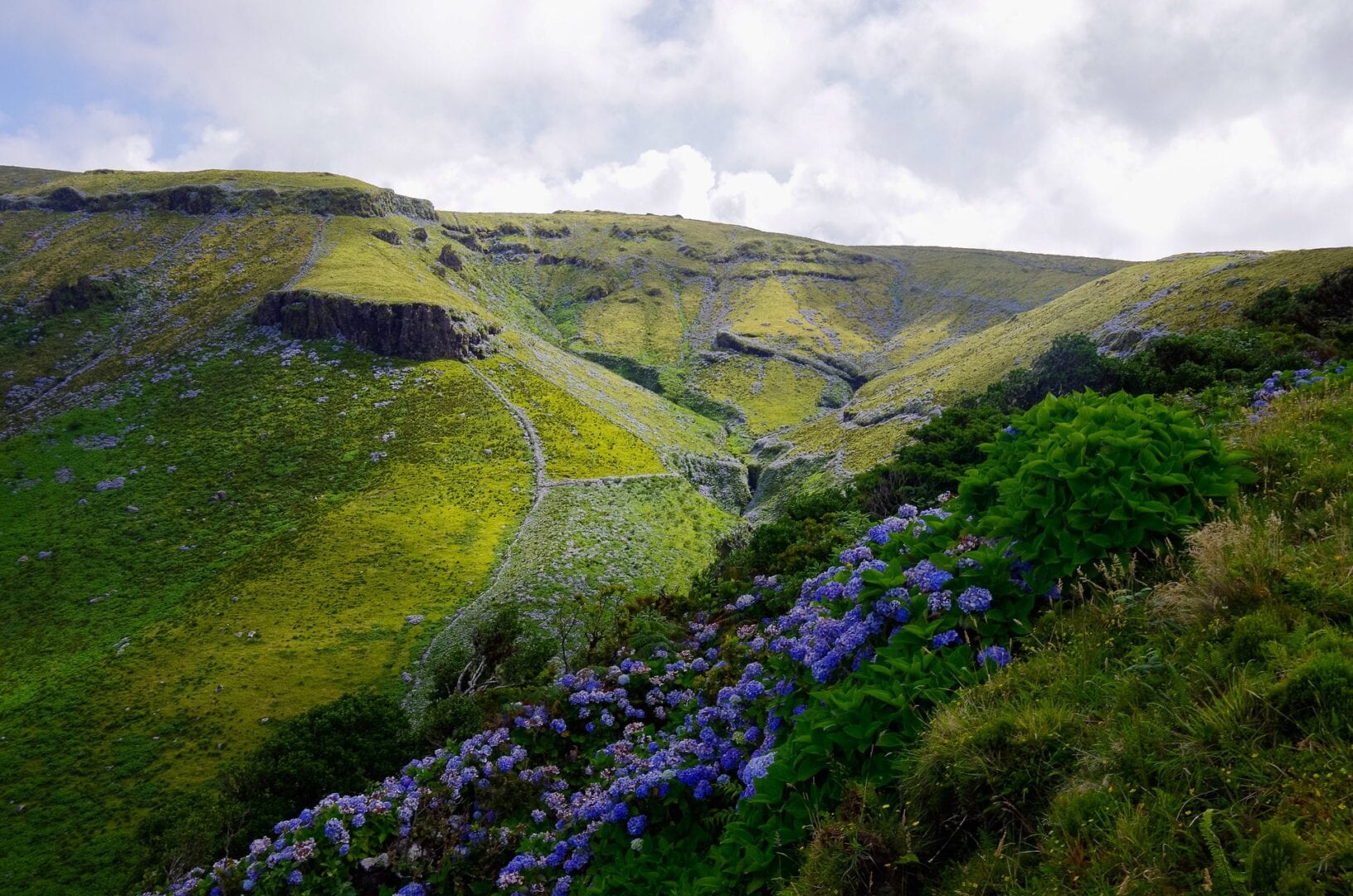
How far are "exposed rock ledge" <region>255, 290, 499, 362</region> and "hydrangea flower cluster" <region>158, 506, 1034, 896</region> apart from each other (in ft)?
252

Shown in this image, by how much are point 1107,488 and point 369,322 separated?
286ft

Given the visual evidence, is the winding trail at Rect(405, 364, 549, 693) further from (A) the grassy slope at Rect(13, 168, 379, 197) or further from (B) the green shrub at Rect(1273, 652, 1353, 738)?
(A) the grassy slope at Rect(13, 168, 379, 197)

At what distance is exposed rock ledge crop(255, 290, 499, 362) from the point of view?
79125 mm

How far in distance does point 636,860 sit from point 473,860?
2.85 metres

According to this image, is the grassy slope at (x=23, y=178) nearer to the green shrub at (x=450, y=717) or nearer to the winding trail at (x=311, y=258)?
the winding trail at (x=311, y=258)

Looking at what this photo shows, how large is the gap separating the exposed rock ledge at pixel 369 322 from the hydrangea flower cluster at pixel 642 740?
76.8 m

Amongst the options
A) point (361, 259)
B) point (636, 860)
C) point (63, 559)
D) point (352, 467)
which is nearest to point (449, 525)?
point (352, 467)

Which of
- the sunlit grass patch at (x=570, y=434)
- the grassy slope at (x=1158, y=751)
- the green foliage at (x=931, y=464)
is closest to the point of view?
the grassy slope at (x=1158, y=751)

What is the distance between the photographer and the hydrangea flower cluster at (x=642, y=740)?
595 centimetres

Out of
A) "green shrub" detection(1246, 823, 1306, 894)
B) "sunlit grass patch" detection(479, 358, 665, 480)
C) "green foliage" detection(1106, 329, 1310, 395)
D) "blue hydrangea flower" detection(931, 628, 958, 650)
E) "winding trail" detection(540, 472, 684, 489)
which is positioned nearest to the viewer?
"green shrub" detection(1246, 823, 1306, 894)

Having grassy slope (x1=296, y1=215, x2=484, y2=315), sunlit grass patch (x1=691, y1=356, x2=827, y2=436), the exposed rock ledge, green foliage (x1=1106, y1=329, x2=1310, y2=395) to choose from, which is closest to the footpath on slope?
the exposed rock ledge

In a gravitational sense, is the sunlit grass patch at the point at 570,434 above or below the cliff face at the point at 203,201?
below

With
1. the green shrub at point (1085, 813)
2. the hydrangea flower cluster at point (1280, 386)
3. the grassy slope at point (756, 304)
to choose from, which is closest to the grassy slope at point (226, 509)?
the grassy slope at point (756, 304)

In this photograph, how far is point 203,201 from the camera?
362 feet
